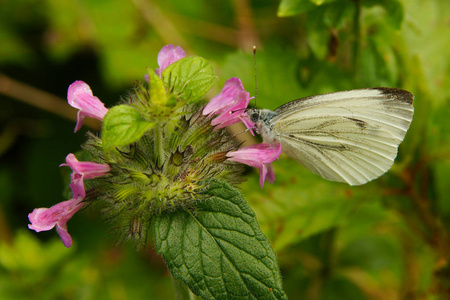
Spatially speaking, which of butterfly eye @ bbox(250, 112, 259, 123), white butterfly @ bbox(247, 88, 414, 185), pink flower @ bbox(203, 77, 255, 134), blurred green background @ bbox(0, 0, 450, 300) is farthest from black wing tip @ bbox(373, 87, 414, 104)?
pink flower @ bbox(203, 77, 255, 134)

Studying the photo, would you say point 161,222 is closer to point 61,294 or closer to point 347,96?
point 347,96

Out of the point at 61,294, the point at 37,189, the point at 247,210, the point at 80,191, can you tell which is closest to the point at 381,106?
the point at 247,210

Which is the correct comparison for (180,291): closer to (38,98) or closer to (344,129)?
(344,129)

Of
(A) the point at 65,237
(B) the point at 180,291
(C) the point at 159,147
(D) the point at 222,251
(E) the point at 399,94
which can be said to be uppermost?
(C) the point at 159,147

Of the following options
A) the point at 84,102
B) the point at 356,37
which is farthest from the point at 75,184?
the point at 356,37

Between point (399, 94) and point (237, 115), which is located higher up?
point (237, 115)

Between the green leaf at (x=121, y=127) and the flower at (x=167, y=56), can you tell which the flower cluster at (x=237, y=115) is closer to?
the flower at (x=167, y=56)
